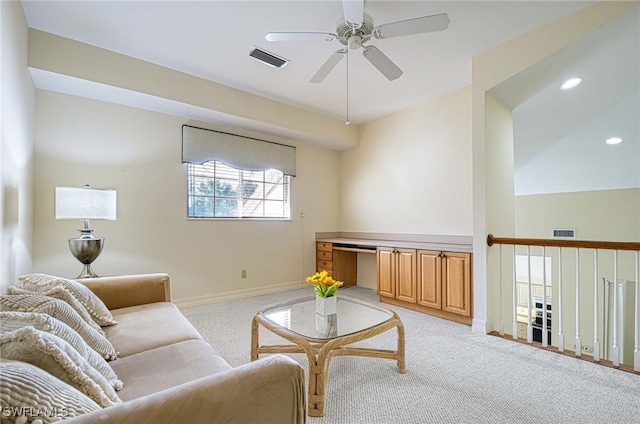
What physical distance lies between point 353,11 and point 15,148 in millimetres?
2561

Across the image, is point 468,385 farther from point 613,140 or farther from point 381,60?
point 613,140

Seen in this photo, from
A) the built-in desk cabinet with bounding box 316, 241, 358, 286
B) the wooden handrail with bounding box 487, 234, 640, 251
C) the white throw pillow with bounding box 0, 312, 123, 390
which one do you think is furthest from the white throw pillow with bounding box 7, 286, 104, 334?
the built-in desk cabinet with bounding box 316, 241, 358, 286

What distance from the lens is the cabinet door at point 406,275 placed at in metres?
3.50

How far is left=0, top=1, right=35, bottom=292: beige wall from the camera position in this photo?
5.93 ft

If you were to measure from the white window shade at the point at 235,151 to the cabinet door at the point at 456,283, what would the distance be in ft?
8.68

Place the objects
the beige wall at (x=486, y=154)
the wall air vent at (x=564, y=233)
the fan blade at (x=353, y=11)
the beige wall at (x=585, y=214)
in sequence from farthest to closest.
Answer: the wall air vent at (x=564, y=233), the beige wall at (x=585, y=214), the beige wall at (x=486, y=154), the fan blade at (x=353, y=11)

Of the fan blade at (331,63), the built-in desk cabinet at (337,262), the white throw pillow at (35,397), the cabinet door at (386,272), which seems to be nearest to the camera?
the white throw pillow at (35,397)

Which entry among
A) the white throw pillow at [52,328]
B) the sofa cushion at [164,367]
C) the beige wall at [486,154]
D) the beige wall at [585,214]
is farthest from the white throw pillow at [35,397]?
the beige wall at [585,214]

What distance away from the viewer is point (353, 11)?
1865mm

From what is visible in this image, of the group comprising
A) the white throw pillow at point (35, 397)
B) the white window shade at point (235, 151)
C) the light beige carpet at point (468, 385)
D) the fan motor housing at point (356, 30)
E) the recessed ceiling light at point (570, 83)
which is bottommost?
the light beige carpet at point (468, 385)

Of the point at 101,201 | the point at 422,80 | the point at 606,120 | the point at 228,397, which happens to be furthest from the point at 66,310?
the point at 606,120

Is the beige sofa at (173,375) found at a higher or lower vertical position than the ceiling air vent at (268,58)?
lower

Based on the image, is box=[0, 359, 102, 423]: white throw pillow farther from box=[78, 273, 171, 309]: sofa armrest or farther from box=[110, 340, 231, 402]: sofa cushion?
box=[78, 273, 171, 309]: sofa armrest

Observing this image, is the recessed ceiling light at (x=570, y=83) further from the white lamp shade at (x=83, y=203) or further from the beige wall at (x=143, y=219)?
the white lamp shade at (x=83, y=203)
